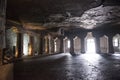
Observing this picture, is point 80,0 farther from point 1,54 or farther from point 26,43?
point 26,43

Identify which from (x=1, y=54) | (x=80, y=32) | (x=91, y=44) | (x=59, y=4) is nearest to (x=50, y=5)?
(x=59, y=4)

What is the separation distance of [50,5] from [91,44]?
1897cm

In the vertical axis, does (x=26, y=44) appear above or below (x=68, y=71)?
above

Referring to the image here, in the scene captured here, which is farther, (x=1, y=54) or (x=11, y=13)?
(x=11, y=13)

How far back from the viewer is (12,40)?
11945 mm

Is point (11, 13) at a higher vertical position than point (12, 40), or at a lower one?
higher

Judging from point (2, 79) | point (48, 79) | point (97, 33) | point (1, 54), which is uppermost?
point (97, 33)

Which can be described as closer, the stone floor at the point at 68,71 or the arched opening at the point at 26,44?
the stone floor at the point at 68,71

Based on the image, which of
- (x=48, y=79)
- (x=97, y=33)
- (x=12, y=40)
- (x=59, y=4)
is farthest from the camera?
(x=97, y=33)

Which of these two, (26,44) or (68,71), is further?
(26,44)

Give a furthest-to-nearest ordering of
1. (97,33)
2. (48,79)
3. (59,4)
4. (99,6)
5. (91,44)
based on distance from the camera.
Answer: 1. (91,44)
2. (97,33)
3. (99,6)
4. (59,4)
5. (48,79)

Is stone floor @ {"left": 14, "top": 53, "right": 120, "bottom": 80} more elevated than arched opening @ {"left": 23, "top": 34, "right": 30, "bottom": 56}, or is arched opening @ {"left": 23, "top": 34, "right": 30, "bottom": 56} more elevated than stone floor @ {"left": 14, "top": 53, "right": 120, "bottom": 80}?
arched opening @ {"left": 23, "top": 34, "right": 30, "bottom": 56}

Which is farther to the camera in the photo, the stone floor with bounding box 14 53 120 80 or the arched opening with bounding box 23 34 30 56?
the arched opening with bounding box 23 34 30 56

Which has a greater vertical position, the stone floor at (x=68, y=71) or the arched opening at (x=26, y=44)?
the arched opening at (x=26, y=44)
